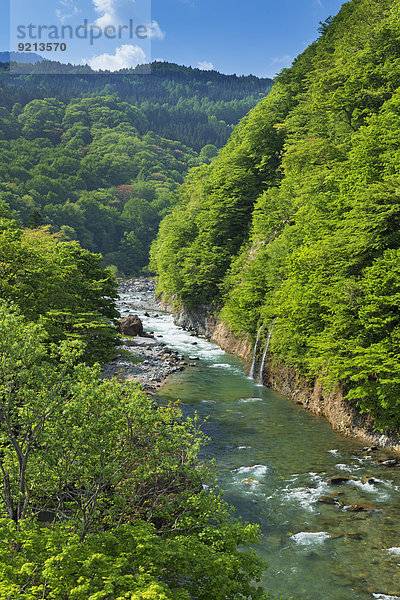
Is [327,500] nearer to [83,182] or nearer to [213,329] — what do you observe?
[213,329]

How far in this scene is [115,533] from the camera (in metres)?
8.28

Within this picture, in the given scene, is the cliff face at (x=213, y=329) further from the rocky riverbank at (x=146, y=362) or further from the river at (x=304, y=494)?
the river at (x=304, y=494)

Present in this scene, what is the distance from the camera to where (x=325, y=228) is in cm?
2398

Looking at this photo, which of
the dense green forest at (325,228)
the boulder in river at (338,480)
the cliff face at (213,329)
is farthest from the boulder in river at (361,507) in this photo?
the cliff face at (213,329)

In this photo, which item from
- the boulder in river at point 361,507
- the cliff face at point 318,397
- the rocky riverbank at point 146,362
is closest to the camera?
the boulder in river at point 361,507

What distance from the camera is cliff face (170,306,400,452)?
20.0 m

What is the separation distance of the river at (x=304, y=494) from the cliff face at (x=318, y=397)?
0.66 meters

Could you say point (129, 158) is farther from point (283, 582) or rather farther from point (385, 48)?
point (283, 582)

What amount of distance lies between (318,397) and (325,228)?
10.6 m

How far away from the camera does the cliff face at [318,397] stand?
65.5ft


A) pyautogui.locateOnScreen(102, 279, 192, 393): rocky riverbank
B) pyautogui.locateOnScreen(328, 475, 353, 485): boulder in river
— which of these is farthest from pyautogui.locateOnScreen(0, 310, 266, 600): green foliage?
pyautogui.locateOnScreen(102, 279, 192, 393): rocky riverbank

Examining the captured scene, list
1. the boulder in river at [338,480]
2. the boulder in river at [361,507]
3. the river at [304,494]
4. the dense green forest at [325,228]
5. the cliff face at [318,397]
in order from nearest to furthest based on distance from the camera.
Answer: the river at [304,494], the boulder in river at [361,507], the boulder in river at [338,480], the dense green forest at [325,228], the cliff face at [318,397]

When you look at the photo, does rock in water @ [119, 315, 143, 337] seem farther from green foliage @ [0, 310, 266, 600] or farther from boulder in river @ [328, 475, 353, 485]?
green foliage @ [0, 310, 266, 600]

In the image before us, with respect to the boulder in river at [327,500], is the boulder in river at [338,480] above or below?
above
